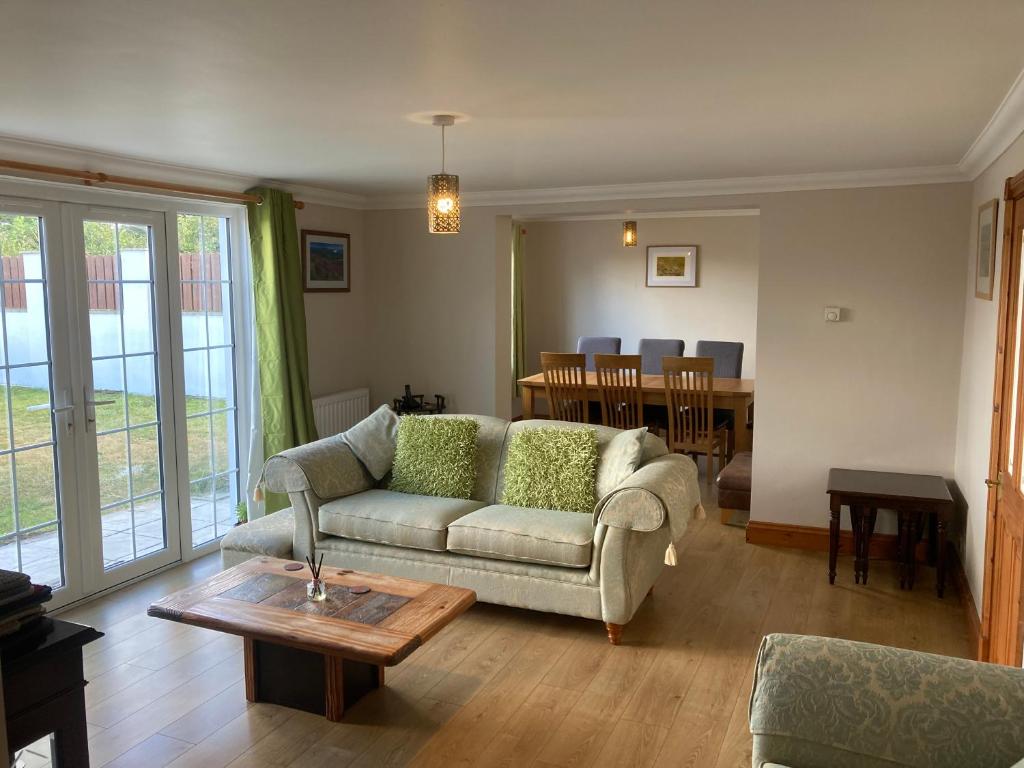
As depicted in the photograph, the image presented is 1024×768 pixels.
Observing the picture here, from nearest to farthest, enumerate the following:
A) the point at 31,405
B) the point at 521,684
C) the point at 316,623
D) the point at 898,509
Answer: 1. the point at 316,623
2. the point at 521,684
3. the point at 31,405
4. the point at 898,509

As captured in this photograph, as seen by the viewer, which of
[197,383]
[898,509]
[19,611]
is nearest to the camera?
[19,611]

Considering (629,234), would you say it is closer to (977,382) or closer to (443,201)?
(977,382)

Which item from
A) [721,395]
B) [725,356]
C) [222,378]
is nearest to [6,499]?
[222,378]

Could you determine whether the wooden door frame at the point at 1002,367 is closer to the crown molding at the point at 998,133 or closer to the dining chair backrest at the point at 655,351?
the crown molding at the point at 998,133

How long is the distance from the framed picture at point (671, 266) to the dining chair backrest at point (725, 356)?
1158 mm

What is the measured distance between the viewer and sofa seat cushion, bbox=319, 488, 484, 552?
3971mm

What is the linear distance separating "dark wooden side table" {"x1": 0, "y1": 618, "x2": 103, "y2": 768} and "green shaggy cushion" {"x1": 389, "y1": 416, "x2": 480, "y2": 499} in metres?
2.81

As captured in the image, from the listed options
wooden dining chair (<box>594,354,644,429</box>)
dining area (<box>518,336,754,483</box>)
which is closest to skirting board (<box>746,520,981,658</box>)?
dining area (<box>518,336,754,483</box>)

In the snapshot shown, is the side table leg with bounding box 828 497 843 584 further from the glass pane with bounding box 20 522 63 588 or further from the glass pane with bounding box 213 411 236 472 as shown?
the glass pane with bounding box 20 522 63 588

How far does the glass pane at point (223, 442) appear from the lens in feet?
16.9

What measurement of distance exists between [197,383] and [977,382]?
4.25m

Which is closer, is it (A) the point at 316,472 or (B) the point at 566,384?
(A) the point at 316,472

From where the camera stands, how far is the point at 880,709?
186 cm

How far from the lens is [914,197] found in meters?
4.61
